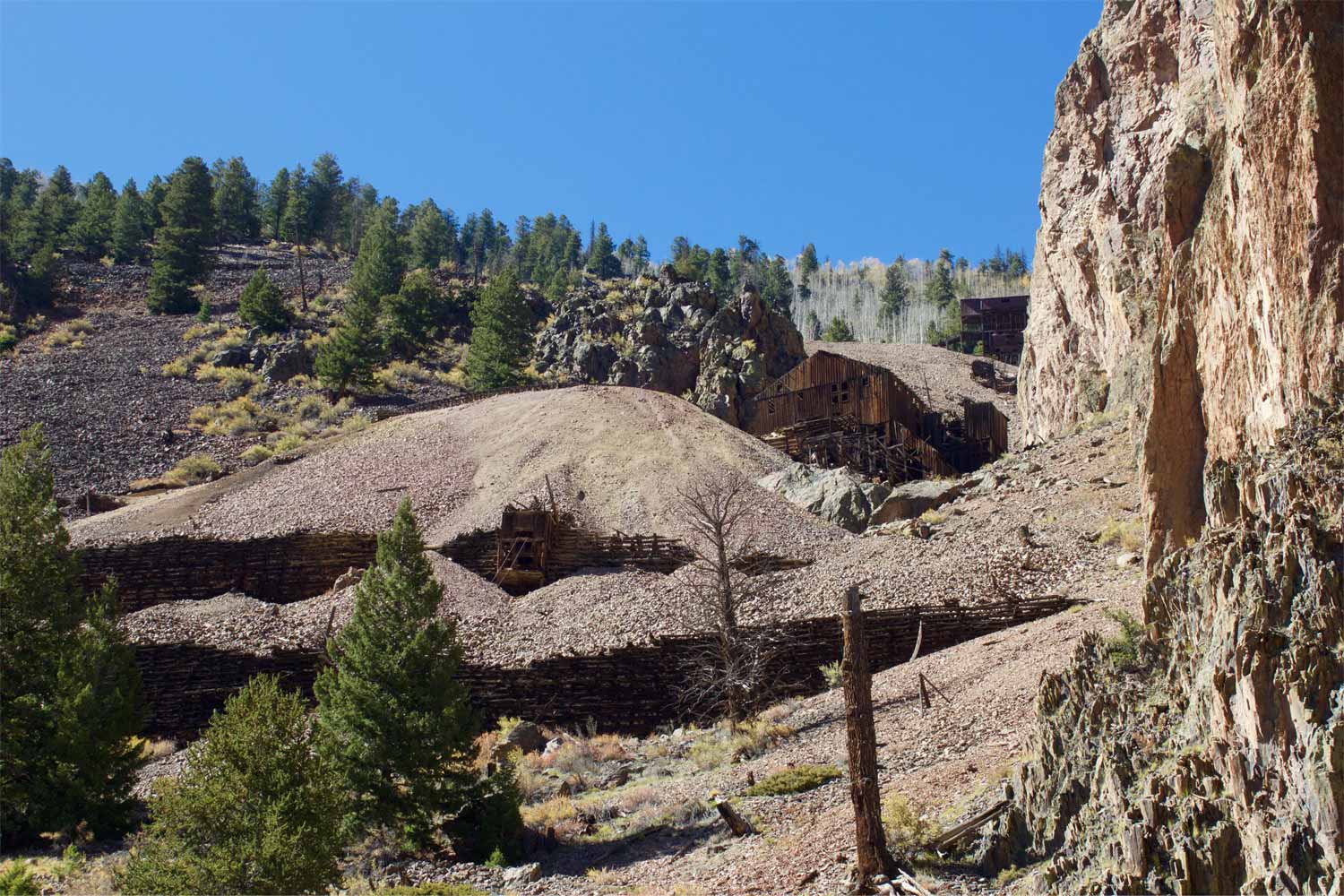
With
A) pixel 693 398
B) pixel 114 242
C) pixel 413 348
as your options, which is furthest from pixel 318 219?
pixel 693 398

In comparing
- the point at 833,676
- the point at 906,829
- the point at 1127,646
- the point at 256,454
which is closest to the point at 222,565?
the point at 256,454

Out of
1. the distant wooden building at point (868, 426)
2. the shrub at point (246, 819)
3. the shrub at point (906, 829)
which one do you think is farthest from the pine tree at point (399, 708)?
the distant wooden building at point (868, 426)

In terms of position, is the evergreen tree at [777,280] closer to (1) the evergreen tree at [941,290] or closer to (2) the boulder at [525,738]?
(1) the evergreen tree at [941,290]

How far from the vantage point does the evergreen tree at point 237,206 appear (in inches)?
4342

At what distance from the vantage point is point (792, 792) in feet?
59.3

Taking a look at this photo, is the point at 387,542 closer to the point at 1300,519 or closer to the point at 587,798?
the point at 587,798

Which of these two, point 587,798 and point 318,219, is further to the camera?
point 318,219

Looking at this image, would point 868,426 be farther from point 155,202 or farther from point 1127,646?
point 155,202

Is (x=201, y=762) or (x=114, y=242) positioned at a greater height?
(x=114, y=242)

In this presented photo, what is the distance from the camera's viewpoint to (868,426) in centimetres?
4972

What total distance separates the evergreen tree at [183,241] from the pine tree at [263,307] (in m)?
10.2

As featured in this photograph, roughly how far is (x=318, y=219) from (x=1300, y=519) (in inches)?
4443


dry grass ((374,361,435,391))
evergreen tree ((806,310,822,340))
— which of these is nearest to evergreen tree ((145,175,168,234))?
dry grass ((374,361,435,391))

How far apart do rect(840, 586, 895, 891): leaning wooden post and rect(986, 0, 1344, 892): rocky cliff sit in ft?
4.39
